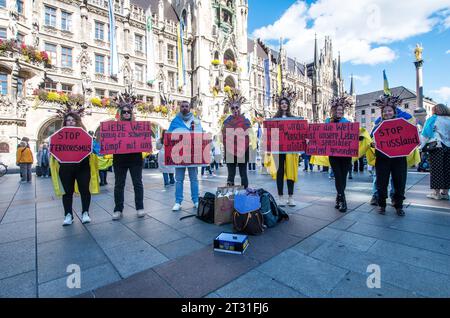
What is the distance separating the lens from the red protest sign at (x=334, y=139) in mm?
4281

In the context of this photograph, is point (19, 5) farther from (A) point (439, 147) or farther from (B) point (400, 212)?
(A) point (439, 147)

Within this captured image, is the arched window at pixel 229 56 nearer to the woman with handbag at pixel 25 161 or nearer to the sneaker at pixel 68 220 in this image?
the woman with handbag at pixel 25 161

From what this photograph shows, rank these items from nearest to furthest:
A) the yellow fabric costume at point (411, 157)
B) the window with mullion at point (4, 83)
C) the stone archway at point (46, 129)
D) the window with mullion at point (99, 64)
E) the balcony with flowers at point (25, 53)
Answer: the yellow fabric costume at point (411, 157)
the balcony with flowers at point (25, 53)
the window with mullion at point (4, 83)
the stone archway at point (46, 129)
the window with mullion at point (99, 64)

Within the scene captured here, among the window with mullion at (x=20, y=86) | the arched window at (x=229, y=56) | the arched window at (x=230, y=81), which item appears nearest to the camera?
the window with mullion at (x=20, y=86)

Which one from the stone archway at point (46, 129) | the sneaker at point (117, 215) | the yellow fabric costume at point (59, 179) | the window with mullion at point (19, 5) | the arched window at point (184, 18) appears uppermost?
the arched window at point (184, 18)

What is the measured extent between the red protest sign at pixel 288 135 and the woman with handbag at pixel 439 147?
3.20 metres

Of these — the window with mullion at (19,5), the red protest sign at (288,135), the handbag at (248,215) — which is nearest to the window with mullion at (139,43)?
the window with mullion at (19,5)

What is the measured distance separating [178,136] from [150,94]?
2577 centimetres

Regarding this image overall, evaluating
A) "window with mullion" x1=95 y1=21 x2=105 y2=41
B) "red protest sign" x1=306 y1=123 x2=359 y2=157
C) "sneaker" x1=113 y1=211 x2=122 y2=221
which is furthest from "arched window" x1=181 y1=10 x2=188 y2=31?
"sneaker" x1=113 y1=211 x2=122 y2=221

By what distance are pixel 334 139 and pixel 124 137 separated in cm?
414

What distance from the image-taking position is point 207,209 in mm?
3855

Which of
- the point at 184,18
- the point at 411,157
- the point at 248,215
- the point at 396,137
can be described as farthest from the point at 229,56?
the point at 248,215

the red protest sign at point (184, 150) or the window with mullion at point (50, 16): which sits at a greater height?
the window with mullion at point (50, 16)
